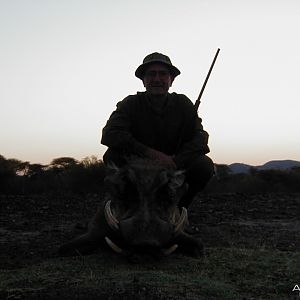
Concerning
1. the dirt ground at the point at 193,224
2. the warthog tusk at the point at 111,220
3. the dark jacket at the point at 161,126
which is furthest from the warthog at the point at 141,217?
the dark jacket at the point at 161,126

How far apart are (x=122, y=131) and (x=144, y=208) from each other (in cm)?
130

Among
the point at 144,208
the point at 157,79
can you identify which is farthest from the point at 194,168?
the point at 144,208

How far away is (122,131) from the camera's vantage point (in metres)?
5.01

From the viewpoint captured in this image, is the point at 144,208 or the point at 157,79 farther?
the point at 157,79

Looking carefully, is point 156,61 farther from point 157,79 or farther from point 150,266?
point 150,266

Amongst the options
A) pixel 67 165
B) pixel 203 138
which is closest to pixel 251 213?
pixel 203 138

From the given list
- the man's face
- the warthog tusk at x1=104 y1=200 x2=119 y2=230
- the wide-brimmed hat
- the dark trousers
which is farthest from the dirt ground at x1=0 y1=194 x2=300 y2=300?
the wide-brimmed hat

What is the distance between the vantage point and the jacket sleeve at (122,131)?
490cm

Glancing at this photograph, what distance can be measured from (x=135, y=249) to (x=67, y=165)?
13.7 metres

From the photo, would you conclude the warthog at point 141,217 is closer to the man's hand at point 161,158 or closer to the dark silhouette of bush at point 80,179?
the man's hand at point 161,158

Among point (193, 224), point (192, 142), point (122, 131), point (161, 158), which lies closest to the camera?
point (161, 158)

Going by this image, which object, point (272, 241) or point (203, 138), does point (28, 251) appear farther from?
point (272, 241)

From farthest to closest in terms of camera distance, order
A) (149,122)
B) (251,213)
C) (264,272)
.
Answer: (251,213), (149,122), (264,272)

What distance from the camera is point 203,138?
17.3 feet
